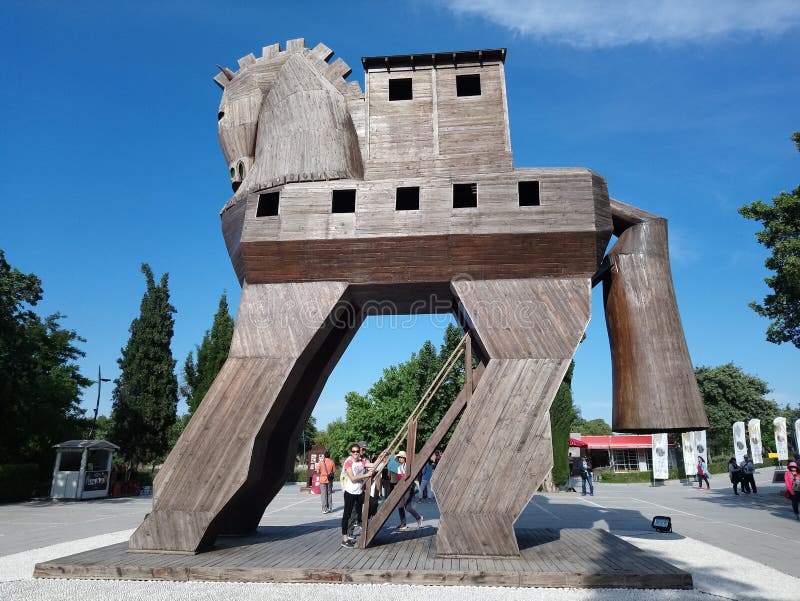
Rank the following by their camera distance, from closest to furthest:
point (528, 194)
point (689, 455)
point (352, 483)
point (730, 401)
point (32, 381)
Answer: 1. point (352, 483)
2. point (528, 194)
3. point (32, 381)
4. point (689, 455)
5. point (730, 401)

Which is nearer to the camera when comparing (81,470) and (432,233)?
(432,233)

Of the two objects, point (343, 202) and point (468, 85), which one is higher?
point (468, 85)

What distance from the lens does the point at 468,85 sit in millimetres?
12438

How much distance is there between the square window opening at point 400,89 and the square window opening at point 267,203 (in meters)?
3.59

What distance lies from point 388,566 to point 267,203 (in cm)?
738

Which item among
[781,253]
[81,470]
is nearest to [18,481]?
[81,470]

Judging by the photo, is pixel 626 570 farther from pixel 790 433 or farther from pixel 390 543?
pixel 790 433

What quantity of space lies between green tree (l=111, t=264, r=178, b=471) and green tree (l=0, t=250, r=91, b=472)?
10.4ft

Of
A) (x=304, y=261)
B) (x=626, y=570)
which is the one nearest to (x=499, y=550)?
(x=626, y=570)

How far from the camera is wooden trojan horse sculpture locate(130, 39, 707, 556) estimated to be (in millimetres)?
9266

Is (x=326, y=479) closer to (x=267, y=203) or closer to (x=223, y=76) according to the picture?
(x=267, y=203)

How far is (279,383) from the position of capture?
9891 millimetres

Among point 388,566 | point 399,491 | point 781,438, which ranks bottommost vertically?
point 388,566

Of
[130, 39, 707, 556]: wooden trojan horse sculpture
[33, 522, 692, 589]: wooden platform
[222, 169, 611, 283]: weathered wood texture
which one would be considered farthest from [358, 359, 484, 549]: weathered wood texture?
[222, 169, 611, 283]: weathered wood texture
